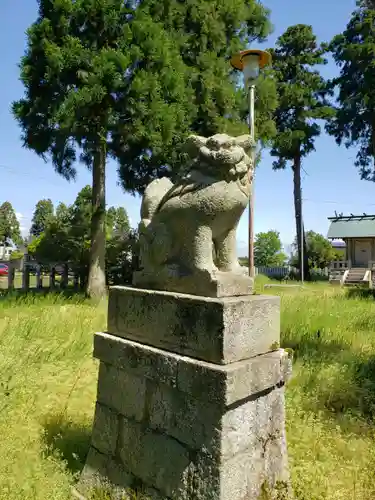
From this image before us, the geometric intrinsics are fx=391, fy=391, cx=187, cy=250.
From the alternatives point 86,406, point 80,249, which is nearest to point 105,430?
point 86,406

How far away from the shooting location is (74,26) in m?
9.36

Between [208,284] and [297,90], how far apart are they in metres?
20.8

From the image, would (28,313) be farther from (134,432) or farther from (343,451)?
(343,451)

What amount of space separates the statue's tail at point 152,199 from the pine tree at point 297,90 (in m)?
18.8

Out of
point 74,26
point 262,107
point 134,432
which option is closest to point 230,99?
point 262,107

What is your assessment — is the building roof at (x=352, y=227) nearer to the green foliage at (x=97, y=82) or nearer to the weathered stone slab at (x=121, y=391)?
the green foliage at (x=97, y=82)

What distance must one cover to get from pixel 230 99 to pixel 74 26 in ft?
15.8

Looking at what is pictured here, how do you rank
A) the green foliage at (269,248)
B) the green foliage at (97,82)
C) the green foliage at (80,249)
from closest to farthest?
1. the green foliage at (97,82)
2. the green foliage at (80,249)
3. the green foliage at (269,248)

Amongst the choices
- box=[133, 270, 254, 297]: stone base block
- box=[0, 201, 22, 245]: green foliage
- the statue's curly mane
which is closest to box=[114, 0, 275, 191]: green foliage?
the statue's curly mane

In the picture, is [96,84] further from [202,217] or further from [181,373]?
[181,373]

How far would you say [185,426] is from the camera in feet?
7.72

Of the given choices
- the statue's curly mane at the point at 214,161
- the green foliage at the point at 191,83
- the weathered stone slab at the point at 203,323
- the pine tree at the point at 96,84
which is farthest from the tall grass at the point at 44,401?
the green foliage at the point at 191,83

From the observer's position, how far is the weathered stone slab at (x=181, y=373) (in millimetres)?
2195

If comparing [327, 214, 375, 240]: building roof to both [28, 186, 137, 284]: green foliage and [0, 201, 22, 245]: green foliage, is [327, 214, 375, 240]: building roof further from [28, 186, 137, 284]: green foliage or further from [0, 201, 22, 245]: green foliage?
[0, 201, 22, 245]: green foliage
